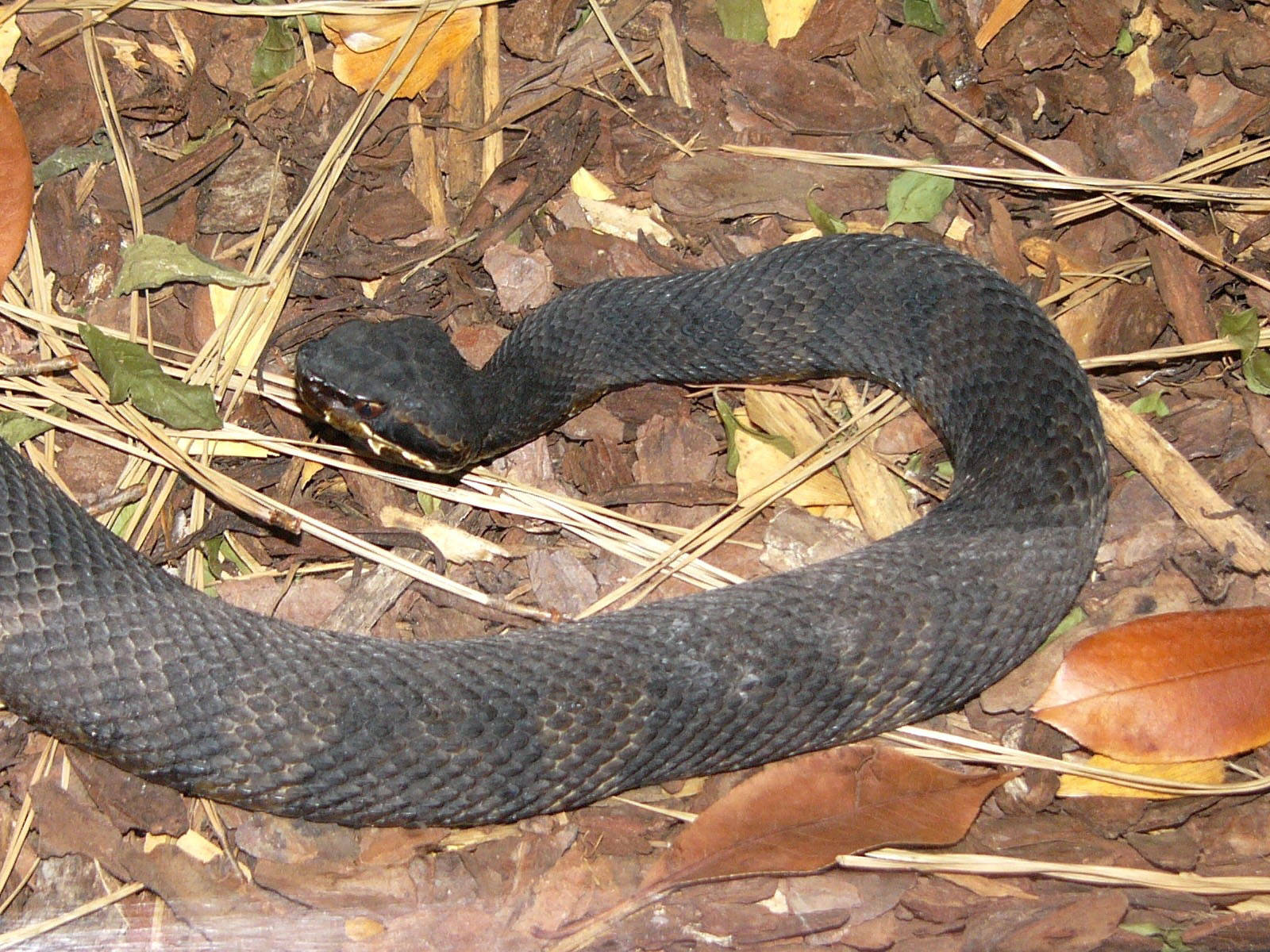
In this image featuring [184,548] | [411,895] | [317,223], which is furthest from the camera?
[317,223]

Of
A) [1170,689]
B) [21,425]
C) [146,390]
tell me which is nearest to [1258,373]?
[1170,689]

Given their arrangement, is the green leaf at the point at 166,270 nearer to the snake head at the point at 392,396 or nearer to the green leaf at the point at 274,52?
the snake head at the point at 392,396

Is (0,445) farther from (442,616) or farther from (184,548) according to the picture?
(442,616)

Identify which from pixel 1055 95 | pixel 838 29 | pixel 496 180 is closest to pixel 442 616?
pixel 496 180

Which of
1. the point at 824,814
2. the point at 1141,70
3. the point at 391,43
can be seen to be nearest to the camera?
the point at 824,814

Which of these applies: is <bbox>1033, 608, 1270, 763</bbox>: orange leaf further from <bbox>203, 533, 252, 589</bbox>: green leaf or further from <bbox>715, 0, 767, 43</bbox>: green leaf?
<bbox>203, 533, 252, 589</bbox>: green leaf

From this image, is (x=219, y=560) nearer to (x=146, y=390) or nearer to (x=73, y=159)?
(x=146, y=390)
